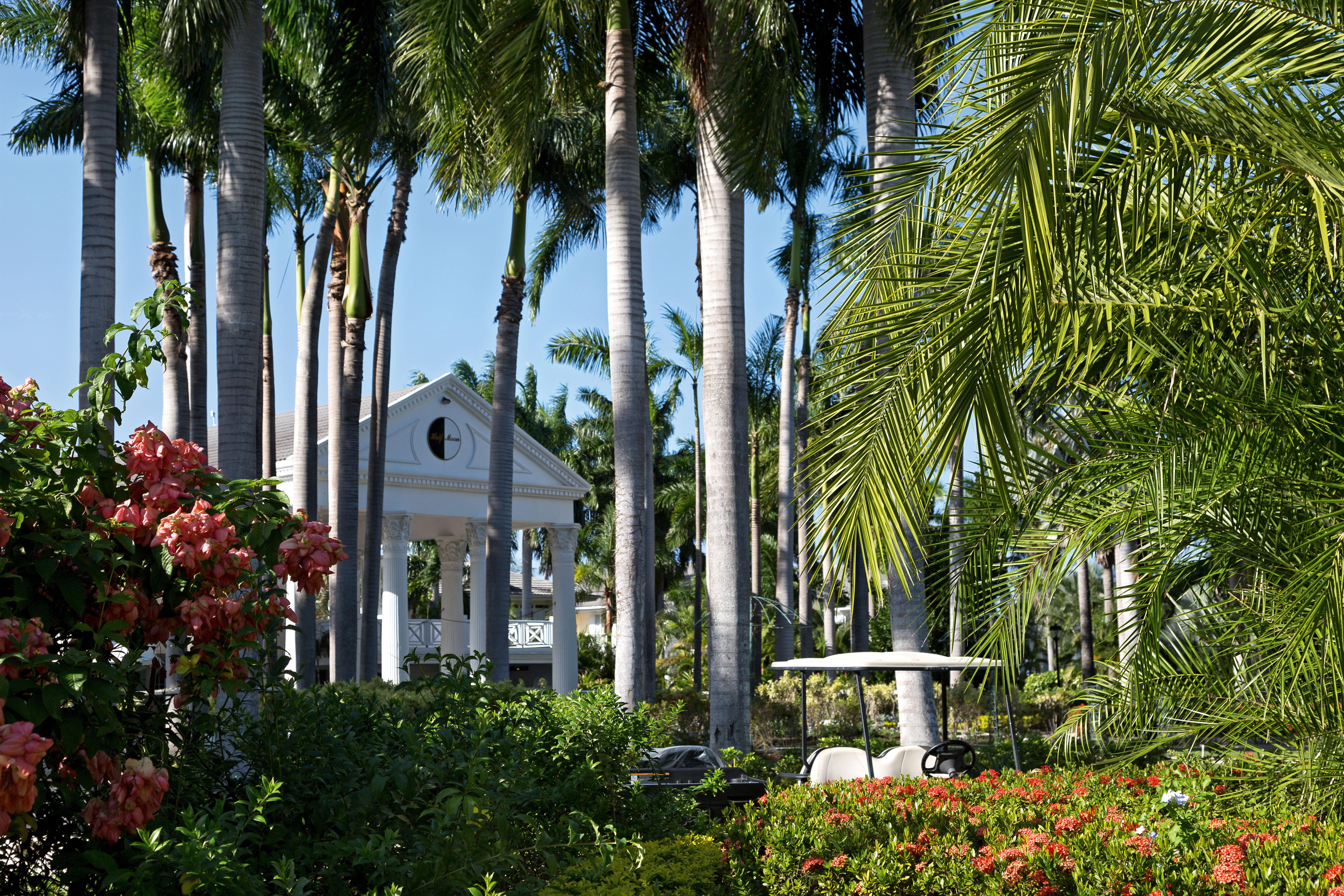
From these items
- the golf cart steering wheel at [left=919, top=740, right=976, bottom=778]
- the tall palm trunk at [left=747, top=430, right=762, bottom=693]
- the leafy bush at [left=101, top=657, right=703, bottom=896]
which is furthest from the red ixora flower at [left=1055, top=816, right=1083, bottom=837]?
the tall palm trunk at [left=747, top=430, right=762, bottom=693]

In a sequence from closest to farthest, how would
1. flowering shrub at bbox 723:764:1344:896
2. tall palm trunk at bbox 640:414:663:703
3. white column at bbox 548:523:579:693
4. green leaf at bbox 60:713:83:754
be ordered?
green leaf at bbox 60:713:83:754, flowering shrub at bbox 723:764:1344:896, tall palm trunk at bbox 640:414:663:703, white column at bbox 548:523:579:693

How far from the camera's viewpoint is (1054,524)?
23.1ft

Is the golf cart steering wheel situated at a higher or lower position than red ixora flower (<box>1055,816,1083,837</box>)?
lower

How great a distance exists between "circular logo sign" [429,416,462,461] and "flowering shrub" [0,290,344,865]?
23189 mm

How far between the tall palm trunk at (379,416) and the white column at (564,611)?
529cm

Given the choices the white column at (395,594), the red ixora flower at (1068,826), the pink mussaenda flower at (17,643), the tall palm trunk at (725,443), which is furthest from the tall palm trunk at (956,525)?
the white column at (395,594)

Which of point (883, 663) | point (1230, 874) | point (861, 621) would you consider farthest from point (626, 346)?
point (861, 621)

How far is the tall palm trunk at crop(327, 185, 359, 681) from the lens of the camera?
1953cm

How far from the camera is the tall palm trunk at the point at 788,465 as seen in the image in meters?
28.1

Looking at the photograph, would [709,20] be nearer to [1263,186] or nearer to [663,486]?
[1263,186]

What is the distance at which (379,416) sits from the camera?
75.9ft

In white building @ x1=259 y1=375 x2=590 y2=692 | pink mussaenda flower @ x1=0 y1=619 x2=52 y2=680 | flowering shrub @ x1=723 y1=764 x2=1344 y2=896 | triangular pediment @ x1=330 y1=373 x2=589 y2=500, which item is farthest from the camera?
triangular pediment @ x1=330 y1=373 x2=589 y2=500

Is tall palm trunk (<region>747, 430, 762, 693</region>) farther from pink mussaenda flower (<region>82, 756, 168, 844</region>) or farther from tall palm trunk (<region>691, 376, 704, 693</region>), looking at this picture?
pink mussaenda flower (<region>82, 756, 168, 844</region>)

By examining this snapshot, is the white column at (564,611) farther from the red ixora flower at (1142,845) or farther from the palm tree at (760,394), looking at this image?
the red ixora flower at (1142,845)
